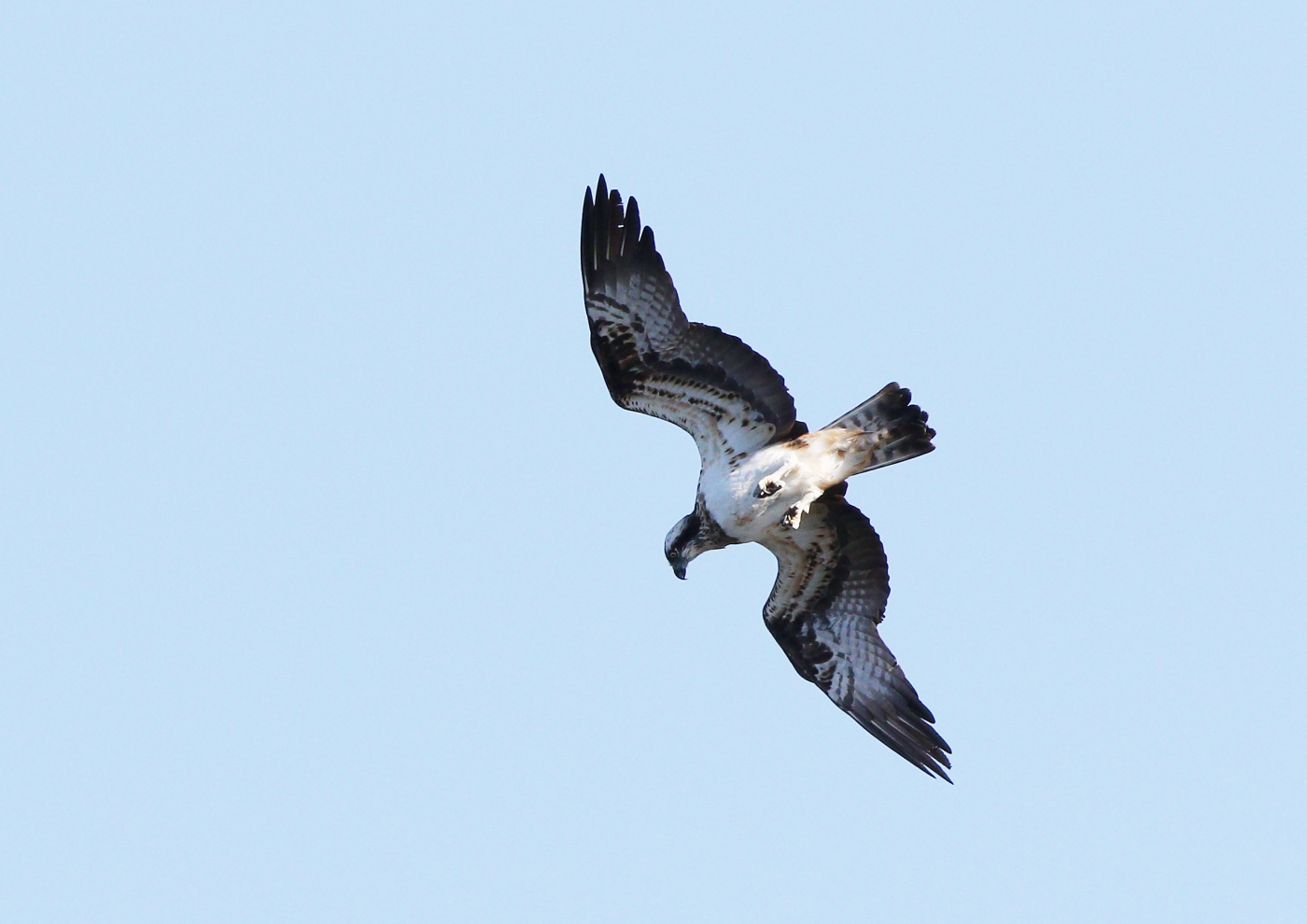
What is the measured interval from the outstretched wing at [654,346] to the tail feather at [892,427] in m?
0.50

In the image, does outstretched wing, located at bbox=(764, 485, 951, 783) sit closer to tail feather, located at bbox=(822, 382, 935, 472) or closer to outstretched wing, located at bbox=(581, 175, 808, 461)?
tail feather, located at bbox=(822, 382, 935, 472)

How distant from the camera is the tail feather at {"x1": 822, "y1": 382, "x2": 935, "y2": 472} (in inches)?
469

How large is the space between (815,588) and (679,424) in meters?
1.75

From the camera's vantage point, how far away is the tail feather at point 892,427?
11.9 meters

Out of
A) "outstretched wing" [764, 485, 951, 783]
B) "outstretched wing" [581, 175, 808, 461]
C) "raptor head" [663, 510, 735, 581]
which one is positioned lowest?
"outstretched wing" [764, 485, 951, 783]

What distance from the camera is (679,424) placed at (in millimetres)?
12430

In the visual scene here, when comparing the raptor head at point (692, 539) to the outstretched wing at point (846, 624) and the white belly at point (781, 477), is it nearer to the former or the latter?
the white belly at point (781, 477)

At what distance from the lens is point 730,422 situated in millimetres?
12320

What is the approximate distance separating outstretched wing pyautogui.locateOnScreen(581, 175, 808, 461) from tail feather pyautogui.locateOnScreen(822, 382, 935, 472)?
50cm

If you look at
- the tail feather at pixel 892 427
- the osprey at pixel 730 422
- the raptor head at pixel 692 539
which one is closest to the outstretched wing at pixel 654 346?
the osprey at pixel 730 422

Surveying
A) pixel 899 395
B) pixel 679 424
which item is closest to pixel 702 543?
pixel 679 424

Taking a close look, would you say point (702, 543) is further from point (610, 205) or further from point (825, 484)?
point (610, 205)

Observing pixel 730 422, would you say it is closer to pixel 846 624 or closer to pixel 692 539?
pixel 692 539

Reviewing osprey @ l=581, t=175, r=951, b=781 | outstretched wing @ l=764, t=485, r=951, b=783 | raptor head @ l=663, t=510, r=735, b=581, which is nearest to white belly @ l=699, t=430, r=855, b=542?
osprey @ l=581, t=175, r=951, b=781
